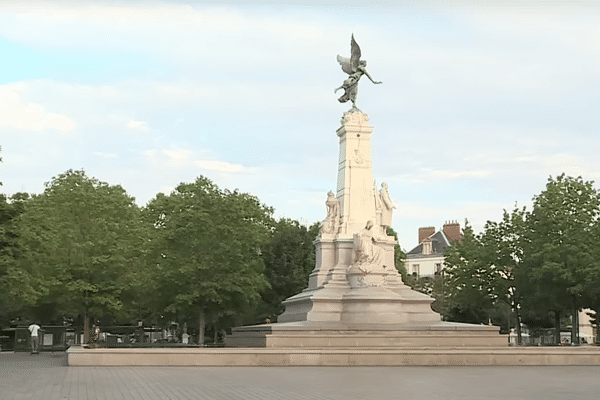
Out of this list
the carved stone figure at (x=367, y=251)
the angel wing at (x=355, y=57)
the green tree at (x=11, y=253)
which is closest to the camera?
the green tree at (x=11, y=253)

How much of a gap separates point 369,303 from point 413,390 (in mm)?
22988

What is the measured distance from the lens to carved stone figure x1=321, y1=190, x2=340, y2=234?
4591 cm

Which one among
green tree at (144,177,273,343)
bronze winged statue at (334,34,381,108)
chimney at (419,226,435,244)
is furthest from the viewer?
chimney at (419,226,435,244)

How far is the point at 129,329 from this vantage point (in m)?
62.9

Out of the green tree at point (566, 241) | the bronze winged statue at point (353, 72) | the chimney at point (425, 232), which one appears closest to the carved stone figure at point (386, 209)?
the bronze winged statue at point (353, 72)

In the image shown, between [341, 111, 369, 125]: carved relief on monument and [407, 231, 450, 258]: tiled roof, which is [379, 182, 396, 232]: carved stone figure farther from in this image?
[407, 231, 450, 258]: tiled roof

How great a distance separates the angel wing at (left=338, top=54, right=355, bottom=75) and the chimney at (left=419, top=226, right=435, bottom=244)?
2847 inches

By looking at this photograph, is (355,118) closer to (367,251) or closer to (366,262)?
(367,251)

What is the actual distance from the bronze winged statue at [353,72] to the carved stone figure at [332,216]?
6127 mm

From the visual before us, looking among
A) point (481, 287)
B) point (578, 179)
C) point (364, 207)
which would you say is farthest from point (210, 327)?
point (578, 179)

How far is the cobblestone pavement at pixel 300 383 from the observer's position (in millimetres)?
17547

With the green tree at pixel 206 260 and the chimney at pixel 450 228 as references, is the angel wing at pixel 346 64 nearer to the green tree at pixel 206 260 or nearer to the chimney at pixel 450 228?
the green tree at pixel 206 260

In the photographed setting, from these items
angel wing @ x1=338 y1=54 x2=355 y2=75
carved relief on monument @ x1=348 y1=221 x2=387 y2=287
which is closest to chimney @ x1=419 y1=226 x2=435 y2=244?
angel wing @ x1=338 y1=54 x2=355 y2=75

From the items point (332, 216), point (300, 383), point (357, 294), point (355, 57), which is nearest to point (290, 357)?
point (300, 383)
